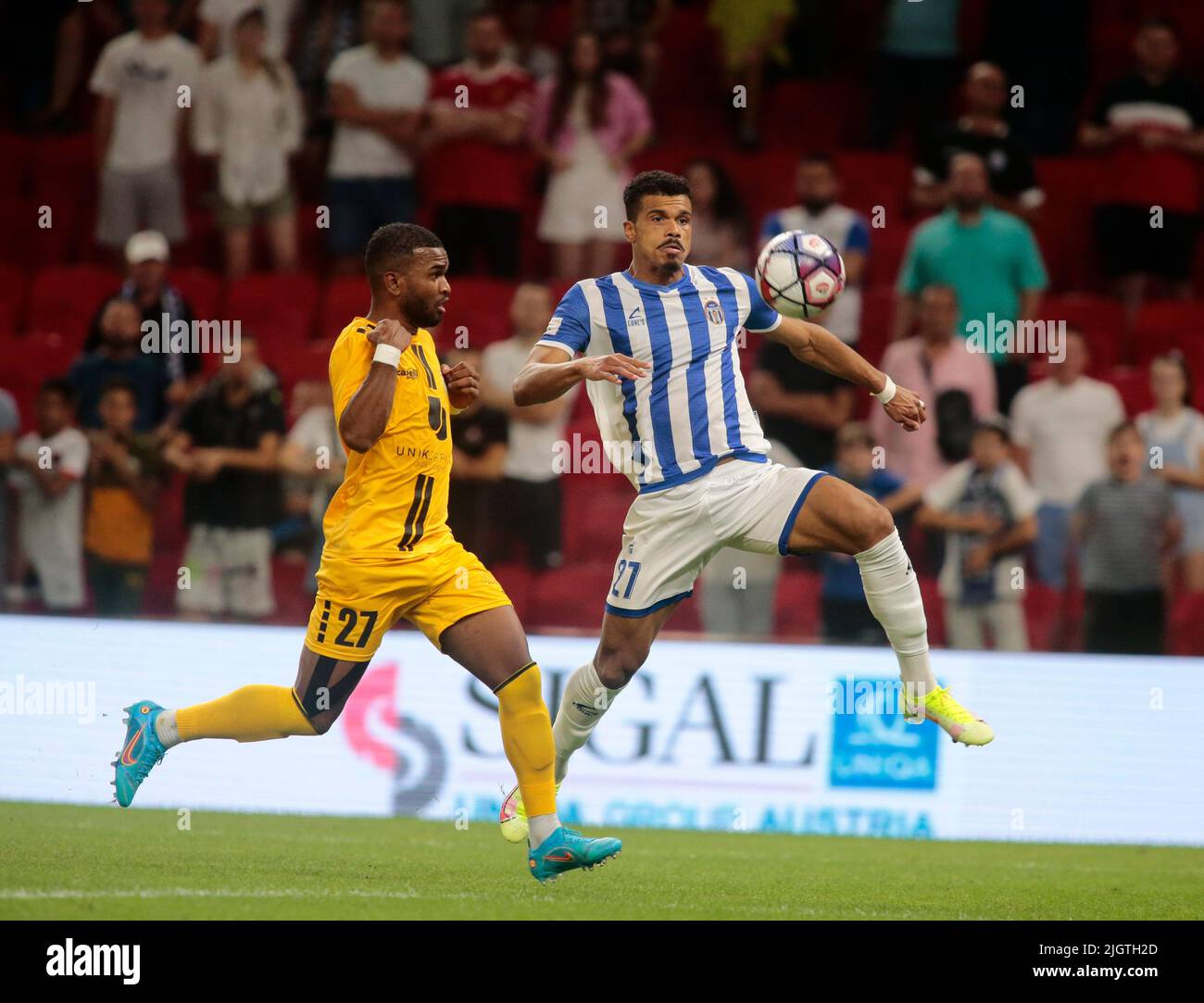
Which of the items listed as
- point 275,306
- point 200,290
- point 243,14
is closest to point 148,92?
point 243,14

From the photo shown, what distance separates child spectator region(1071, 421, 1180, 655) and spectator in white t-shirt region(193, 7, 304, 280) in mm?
6679

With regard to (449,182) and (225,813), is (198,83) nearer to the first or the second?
(449,182)

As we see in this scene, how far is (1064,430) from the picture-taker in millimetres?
11969

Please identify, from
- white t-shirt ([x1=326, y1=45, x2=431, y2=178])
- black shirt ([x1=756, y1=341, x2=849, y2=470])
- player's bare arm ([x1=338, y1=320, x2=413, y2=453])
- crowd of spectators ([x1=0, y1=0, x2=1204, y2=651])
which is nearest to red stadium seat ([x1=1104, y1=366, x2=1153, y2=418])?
crowd of spectators ([x1=0, y1=0, x2=1204, y2=651])

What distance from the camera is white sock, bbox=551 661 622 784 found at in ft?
25.3

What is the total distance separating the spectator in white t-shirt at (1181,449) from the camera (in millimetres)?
11508

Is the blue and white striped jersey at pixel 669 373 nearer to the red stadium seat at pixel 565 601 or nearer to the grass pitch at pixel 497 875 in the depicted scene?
the grass pitch at pixel 497 875

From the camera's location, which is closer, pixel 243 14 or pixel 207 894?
pixel 207 894

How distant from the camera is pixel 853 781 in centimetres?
1053

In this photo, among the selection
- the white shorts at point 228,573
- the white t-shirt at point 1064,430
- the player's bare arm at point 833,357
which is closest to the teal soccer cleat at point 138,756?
the player's bare arm at point 833,357

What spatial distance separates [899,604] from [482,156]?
723cm

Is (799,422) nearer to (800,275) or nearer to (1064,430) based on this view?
(1064,430)

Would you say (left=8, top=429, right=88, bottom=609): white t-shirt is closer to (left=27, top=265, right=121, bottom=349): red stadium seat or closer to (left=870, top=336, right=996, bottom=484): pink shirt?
(left=27, top=265, right=121, bottom=349): red stadium seat

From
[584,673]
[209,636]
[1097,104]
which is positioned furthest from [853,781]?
[1097,104]
